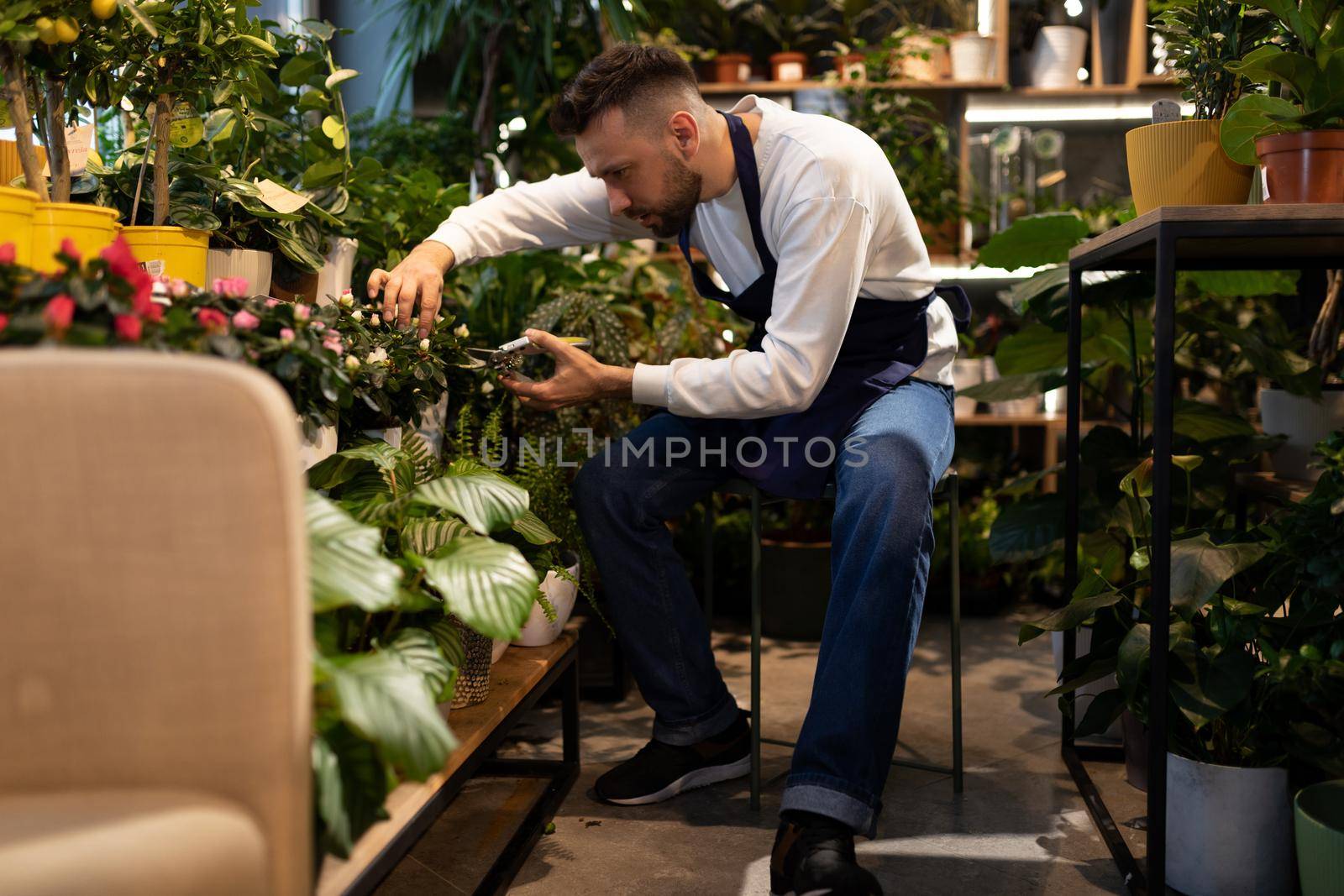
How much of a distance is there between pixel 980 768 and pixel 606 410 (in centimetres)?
115

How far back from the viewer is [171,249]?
160 cm

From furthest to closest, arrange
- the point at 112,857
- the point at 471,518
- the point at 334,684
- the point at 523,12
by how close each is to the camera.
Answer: the point at 523,12
the point at 471,518
the point at 334,684
the point at 112,857

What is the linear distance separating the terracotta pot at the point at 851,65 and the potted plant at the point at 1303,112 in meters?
2.12

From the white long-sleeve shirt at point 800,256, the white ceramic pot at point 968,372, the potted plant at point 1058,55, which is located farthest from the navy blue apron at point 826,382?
the potted plant at point 1058,55

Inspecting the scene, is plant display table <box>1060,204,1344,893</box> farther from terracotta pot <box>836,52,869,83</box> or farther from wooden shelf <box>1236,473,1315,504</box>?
terracotta pot <box>836,52,869,83</box>

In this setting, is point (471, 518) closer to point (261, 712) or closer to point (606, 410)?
point (261, 712)

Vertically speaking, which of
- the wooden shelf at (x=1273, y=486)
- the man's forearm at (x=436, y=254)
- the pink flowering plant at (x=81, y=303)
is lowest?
the wooden shelf at (x=1273, y=486)

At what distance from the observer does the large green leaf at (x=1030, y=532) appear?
238cm

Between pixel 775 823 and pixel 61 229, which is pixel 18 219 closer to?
pixel 61 229

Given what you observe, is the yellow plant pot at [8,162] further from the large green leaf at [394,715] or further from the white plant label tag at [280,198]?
the large green leaf at [394,715]

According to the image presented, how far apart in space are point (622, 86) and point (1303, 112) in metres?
1.06

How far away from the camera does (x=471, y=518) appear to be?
1337 millimetres

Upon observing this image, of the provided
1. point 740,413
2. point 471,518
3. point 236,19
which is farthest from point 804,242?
point 236,19

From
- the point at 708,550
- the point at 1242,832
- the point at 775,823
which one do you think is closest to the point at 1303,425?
the point at 1242,832
